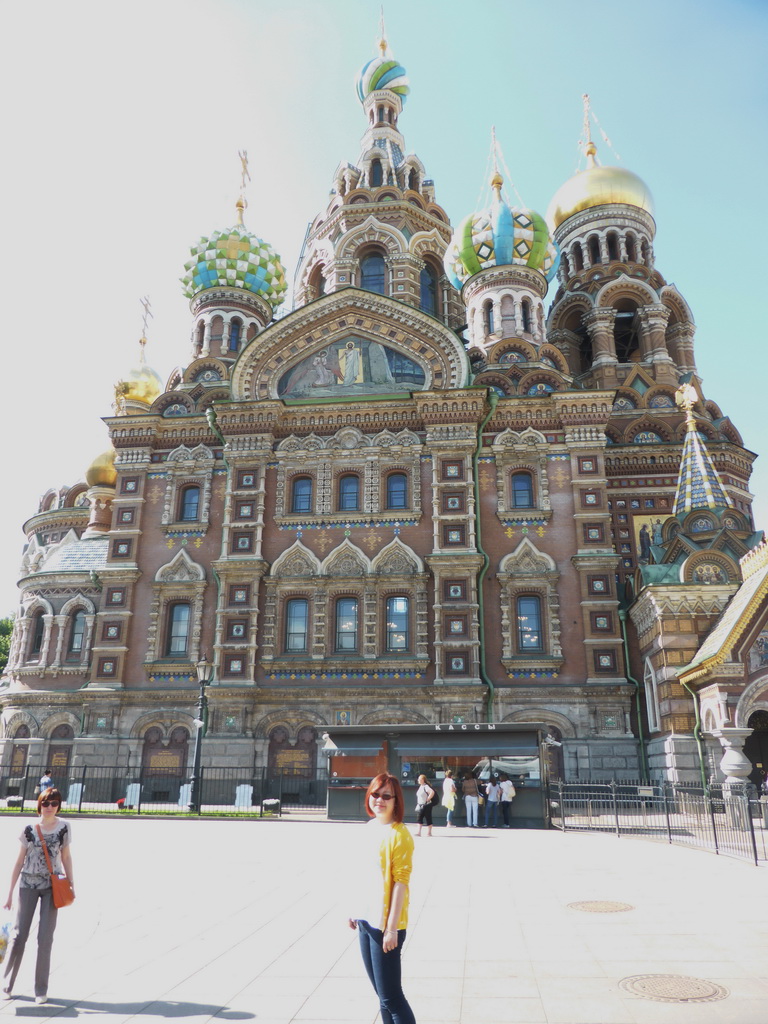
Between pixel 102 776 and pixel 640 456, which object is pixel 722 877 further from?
pixel 640 456

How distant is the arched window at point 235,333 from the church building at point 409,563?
2.66 metres

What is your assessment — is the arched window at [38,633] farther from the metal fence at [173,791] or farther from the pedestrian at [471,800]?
the pedestrian at [471,800]

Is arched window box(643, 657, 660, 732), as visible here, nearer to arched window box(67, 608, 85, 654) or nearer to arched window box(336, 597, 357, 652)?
arched window box(336, 597, 357, 652)

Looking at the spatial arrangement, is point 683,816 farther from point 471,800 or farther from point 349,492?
point 349,492

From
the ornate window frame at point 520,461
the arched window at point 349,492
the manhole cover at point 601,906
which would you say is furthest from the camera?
the arched window at point 349,492

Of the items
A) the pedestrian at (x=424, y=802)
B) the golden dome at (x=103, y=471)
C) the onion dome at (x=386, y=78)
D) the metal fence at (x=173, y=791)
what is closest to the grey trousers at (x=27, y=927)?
the pedestrian at (x=424, y=802)

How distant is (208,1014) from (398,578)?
21.1 meters

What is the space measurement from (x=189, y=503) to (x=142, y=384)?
9326mm

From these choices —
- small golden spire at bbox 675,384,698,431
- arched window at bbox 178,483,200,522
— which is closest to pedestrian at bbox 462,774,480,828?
arched window at bbox 178,483,200,522

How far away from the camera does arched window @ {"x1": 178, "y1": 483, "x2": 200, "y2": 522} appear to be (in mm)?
29312

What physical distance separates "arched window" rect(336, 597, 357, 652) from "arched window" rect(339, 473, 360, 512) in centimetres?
315

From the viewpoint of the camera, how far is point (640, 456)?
3139 cm

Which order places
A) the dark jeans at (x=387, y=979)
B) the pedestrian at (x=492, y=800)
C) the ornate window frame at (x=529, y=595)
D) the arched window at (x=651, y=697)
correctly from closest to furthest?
the dark jeans at (x=387, y=979) → the pedestrian at (x=492, y=800) → the arched window at (x=651, y=697) → the ornate window frame at (x=529, y=595)

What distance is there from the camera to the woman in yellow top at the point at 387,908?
4.61m
